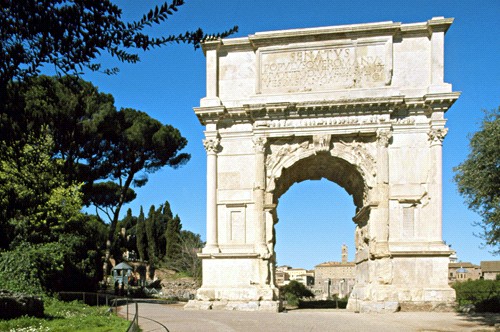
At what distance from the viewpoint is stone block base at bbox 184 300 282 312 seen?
643 inches

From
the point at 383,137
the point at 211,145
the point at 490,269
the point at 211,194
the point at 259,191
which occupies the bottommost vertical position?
the point at 490,269

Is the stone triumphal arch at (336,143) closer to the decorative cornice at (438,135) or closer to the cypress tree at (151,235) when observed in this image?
the decorative cornice at (438,135)

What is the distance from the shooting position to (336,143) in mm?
17453

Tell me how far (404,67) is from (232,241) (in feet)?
26.6

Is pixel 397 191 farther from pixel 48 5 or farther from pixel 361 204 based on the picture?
pixel 48 5

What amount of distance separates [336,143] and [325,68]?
2.57m

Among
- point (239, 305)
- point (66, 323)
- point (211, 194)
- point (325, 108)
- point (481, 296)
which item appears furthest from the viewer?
point (481, 296)

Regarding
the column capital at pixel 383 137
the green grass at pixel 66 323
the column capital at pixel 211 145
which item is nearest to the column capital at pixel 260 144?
the column capital at pixel 211 145

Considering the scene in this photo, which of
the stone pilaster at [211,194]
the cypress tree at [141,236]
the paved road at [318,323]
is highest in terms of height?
the stone pilaster at [211,194]

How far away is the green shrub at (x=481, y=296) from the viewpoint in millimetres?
16625

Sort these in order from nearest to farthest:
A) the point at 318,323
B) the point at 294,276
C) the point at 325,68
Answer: the point at 318,323 → the point at 325,68 → the point at 294,276

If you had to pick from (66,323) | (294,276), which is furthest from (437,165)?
(294,276)

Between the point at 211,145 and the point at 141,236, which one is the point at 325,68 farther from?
the point at 141,236

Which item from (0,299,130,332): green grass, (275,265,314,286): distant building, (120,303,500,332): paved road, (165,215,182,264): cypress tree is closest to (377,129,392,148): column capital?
(120,303,500,332): paved road
